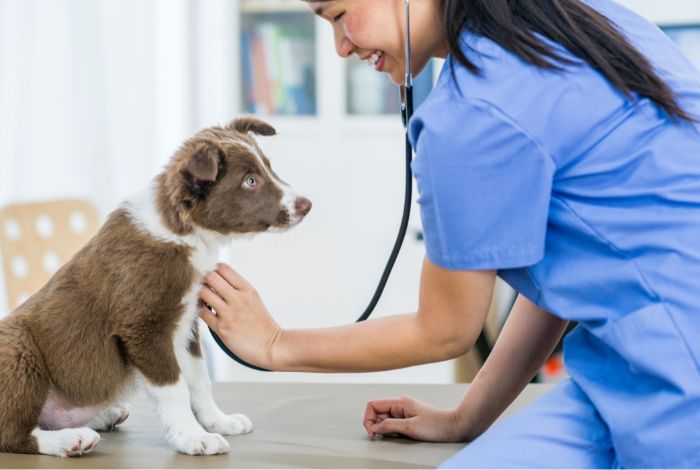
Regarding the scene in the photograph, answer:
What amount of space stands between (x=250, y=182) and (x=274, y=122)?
2.20 m

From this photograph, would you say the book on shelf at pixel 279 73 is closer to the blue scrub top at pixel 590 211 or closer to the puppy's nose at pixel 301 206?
the puppy's nose at pixel 301 206

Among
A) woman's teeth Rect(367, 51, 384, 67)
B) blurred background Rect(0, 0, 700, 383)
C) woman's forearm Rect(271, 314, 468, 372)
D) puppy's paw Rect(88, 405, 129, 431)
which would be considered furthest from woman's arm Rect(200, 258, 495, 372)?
blurred background Rect(0, 0, 700, 383)

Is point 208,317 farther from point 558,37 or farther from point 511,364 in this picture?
point 558,37

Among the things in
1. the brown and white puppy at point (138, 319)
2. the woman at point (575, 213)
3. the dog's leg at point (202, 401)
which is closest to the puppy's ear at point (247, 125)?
the brown and white puppy at point (138, 319)

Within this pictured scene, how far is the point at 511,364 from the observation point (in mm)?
1458

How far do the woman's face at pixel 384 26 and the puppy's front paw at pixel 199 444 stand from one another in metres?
0.63

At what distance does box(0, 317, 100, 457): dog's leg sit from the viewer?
1316 millimetres

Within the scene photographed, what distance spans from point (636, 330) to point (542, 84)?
0.33 metres

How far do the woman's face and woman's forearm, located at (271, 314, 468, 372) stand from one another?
39cm

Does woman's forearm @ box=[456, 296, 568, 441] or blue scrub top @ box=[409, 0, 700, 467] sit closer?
blue scrub top @ box=[409, 0, 700, 467]

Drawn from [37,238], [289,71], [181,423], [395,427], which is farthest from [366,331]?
[289,71]

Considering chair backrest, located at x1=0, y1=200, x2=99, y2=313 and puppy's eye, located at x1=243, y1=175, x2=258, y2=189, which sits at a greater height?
puppy's eye, located at x1=243, y1=175, x2=258, y2=189

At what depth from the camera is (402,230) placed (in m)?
1.41

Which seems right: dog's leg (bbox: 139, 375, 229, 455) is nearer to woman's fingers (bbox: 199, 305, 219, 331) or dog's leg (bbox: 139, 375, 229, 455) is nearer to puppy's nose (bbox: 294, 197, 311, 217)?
woman's fingers (bbox: 199, 305, 219, 331)
